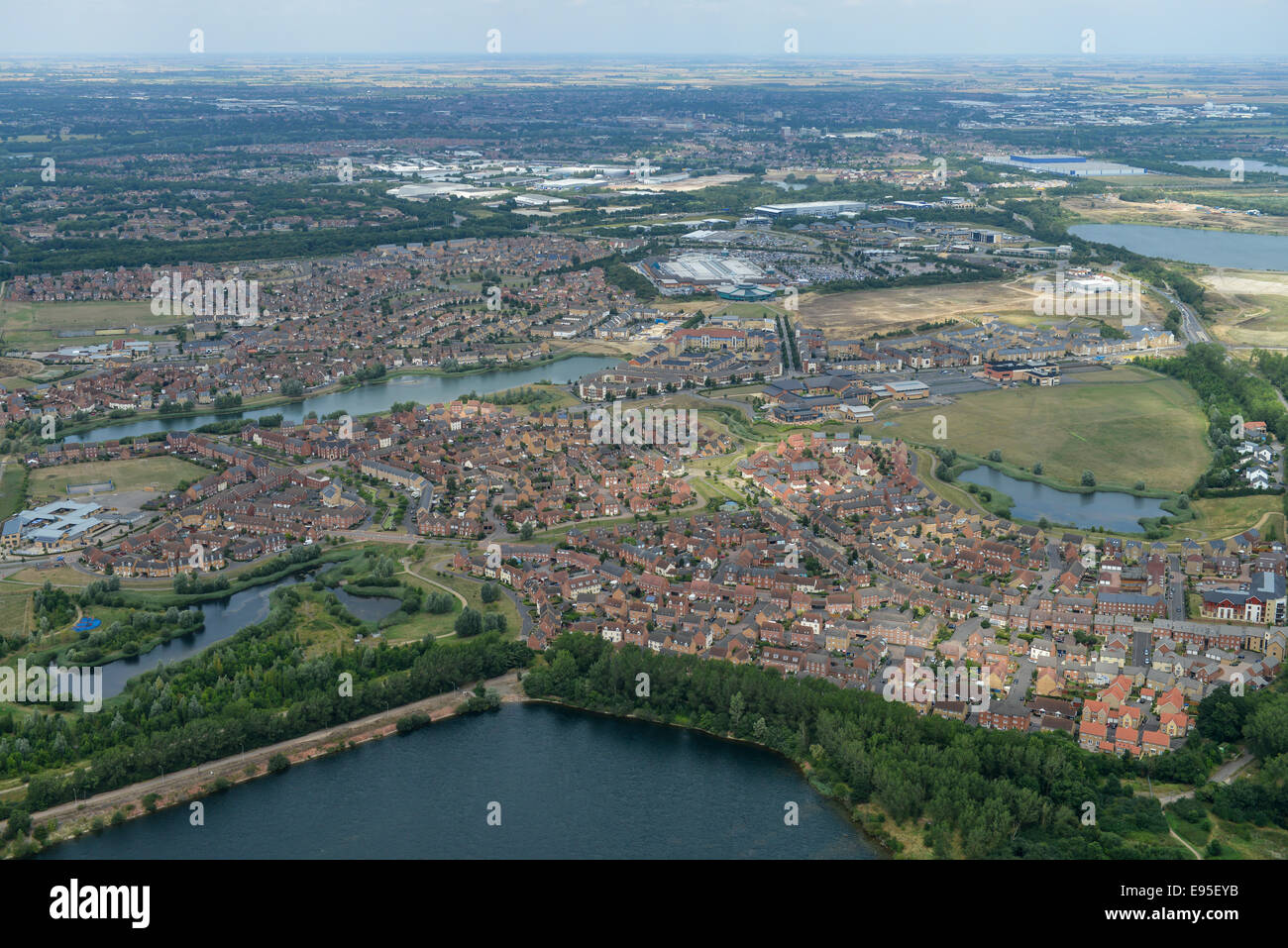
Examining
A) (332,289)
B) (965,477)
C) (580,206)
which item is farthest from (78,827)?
(580,206)

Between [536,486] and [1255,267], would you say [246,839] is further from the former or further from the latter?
[1255,267]

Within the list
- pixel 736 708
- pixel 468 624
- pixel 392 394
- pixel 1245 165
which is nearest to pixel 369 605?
pixel 468 624

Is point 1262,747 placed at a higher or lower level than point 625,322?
lower

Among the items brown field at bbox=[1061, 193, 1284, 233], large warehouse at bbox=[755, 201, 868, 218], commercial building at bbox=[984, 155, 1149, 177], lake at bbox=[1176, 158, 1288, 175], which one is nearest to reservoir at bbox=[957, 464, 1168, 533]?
large warehouse at bbox=[755, 201, 868, 218]

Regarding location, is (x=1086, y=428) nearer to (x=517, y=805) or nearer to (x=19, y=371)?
(x=517, y=805)

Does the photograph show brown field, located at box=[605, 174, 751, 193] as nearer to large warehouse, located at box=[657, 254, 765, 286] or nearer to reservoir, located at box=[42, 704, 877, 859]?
large warehouse, located at box=[657, 254, 765, 286]

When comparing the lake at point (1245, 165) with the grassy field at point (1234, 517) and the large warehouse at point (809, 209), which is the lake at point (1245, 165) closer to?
the large warehouse at point (809, 209)
